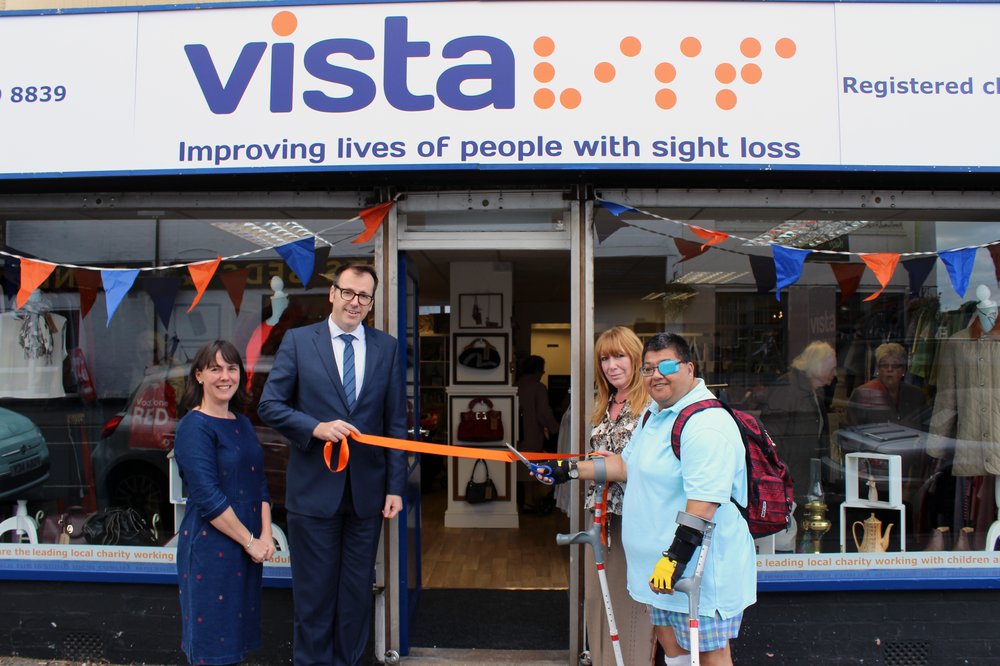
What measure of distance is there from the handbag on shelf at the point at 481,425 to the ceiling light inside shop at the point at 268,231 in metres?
3.08

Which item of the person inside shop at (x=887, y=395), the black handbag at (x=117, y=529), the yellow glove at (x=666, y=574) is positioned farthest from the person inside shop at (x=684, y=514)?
the black handbag at (x=117, y=529)

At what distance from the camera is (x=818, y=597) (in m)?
3.77

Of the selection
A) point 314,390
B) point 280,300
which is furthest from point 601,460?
point 280,300

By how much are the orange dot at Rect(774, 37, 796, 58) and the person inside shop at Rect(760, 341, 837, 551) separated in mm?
1756

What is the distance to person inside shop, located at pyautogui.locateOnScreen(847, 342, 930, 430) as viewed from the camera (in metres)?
4.27

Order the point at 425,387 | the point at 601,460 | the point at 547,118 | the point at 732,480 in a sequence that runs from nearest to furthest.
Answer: the point at 732,480 → the point at 601,460 → the point at 547,118 → the point at 425,387

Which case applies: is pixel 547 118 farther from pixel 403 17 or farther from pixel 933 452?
pixel 933 452

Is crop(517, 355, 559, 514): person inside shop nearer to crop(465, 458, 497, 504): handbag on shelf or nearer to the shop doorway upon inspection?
the shop doorway

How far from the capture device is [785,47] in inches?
141

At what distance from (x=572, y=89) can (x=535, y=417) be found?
408cm

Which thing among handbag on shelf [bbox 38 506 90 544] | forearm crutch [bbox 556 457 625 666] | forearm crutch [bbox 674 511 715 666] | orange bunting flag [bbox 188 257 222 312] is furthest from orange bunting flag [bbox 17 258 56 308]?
forearm crutch [bbox 674 511 715 666]

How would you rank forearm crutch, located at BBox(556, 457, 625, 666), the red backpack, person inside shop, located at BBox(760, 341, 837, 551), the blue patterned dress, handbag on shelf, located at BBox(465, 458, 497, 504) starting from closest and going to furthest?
the red backpack
the blue patterned dress
forearm crutch, located at BBox(556, 457, 625, 666)
person inside shop, located at BBox(760, 341, 837, 551)
handbag on shelf, located at BBox(465, 458, 497, 504)

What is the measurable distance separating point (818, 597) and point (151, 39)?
4783 millimetres

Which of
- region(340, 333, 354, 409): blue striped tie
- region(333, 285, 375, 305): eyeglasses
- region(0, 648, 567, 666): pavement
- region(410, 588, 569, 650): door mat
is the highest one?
region(333, 285, 375, 305): eyeglasses
